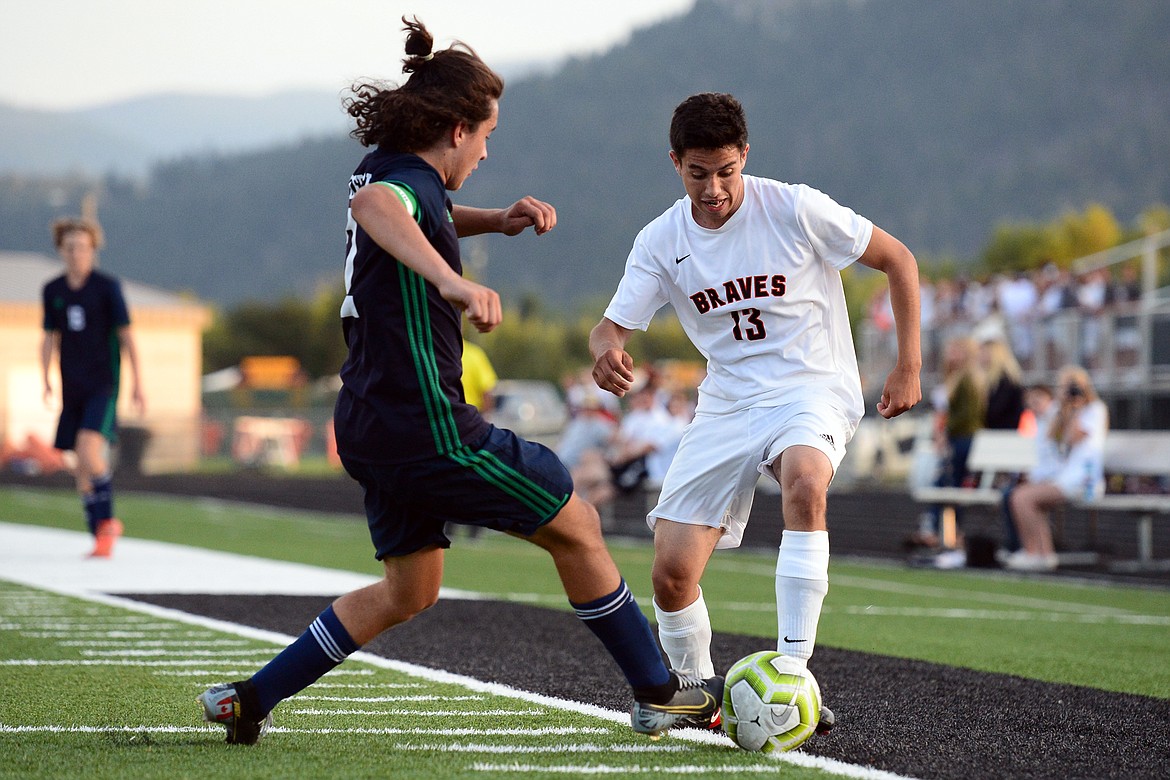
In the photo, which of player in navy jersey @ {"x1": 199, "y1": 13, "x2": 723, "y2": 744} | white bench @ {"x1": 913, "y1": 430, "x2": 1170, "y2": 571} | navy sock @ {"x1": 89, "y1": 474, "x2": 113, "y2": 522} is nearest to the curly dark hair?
player in navy jersey @ {"x1": 199, "y1": 13, "x2": 723, "y2": 744}

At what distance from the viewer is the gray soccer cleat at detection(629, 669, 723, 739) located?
4254 mm

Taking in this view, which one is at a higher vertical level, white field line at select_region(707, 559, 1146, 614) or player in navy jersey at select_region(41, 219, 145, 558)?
player in navy jersey at select_region(41, 219, 145, 558)

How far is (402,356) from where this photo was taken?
396 centimetres

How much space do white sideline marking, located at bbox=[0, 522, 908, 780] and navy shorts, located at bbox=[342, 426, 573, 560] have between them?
0.70 metres

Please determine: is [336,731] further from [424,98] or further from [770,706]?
[424,98]

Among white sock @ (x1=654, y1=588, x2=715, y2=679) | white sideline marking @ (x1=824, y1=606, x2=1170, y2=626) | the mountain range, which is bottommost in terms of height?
white sideline marking @ (x1=824, y1=606, x2=1170, y2=626)

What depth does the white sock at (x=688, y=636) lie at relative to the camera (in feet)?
16.0

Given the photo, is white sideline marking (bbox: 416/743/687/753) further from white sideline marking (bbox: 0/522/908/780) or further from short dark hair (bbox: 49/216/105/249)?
short dark hair (bbox: 49/216/105/249)

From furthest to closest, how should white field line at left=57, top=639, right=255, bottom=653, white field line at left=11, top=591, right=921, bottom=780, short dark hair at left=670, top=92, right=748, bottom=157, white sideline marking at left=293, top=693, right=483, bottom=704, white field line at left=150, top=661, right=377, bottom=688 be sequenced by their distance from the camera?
white field line at left=57, top=639, right=255, bottom=653
white field line at left=150, top=661, right=377, bottom=688
white sideline marking at left=293, top=693, right=483, bottom=704
short dark hair at left=670, top=92, right=748, bottom=157
white field line at left=11, top=591, right=921, bottom=780

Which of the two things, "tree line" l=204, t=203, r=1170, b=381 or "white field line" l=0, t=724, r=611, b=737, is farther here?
"tree line" l=204, t=203, r=1170, b=381

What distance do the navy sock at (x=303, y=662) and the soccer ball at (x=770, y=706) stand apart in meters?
1.16

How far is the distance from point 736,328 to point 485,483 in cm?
138

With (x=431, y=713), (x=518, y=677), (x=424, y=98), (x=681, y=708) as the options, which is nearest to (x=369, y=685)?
(x=518, y=677)

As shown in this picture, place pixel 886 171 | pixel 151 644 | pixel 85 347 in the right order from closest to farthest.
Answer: pixel 151 644 → pixel 85 347 → pixel 886 171
